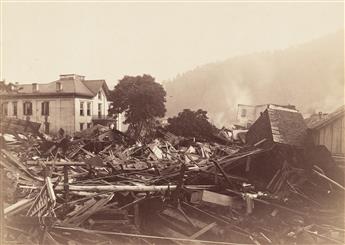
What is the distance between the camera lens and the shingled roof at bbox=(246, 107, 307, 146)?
9.72m

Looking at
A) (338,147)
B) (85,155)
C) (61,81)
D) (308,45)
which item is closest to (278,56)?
(308,45)

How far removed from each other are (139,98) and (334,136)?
1168 inches

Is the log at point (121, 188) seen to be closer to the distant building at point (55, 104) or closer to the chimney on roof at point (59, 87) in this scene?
the distant building at point (55, 104)

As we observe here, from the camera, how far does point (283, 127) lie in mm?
10188

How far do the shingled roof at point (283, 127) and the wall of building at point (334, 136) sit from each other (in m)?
0.61

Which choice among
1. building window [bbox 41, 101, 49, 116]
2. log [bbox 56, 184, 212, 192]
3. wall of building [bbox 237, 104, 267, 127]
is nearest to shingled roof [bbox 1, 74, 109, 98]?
building window [bbox 41, 101, 49, 116]

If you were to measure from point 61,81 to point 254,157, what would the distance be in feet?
118

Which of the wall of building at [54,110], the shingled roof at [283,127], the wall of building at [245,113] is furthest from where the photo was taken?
the wall of building at [245,113]

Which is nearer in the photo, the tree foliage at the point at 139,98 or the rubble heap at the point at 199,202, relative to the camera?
the rubble heap at the point at 199,202

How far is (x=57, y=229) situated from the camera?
6.56 meters

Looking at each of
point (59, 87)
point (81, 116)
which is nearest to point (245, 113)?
point (81, 116)

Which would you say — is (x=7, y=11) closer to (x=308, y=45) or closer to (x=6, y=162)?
(x=6, y=162)

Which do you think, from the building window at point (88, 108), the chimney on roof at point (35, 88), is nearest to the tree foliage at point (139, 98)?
the building window at point (88, 108)

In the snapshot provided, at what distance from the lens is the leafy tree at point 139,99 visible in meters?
36.3
